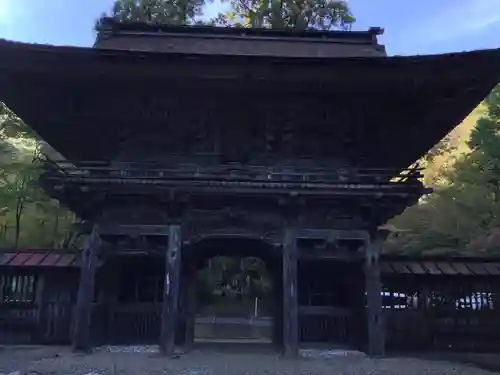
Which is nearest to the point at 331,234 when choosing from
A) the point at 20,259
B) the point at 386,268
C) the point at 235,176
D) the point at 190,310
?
the point at 235,176

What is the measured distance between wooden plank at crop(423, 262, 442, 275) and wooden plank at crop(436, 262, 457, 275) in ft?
0.32

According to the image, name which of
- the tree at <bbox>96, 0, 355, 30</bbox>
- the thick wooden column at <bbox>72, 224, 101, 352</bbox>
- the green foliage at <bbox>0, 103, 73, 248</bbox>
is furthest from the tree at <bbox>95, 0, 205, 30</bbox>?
the thick wooden column at <bbox>72, 224, 101, 352</bbox>

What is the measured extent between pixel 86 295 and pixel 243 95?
16.9ft

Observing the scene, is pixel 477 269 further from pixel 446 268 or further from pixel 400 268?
pixel 400 268

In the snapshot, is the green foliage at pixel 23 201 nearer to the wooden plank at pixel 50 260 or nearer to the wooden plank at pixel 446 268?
the wooden plank at pixel 50 260

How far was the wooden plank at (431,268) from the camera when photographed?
12.3 meters

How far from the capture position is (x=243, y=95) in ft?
33.3

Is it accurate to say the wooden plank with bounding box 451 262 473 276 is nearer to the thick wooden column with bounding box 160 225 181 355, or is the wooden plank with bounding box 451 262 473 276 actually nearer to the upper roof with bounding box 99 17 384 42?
the upper roof with bounding box 99 17 384 42

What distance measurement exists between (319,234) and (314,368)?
284 centimetres

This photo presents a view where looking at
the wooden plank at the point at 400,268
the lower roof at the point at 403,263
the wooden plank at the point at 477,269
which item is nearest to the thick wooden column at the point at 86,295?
the lower roof at the point at 403,263

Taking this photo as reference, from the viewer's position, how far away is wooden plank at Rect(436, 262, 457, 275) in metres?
12.3

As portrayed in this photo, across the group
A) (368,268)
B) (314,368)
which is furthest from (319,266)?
(314,368)

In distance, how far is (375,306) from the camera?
10008mm

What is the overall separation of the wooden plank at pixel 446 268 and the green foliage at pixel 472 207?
3.65m
